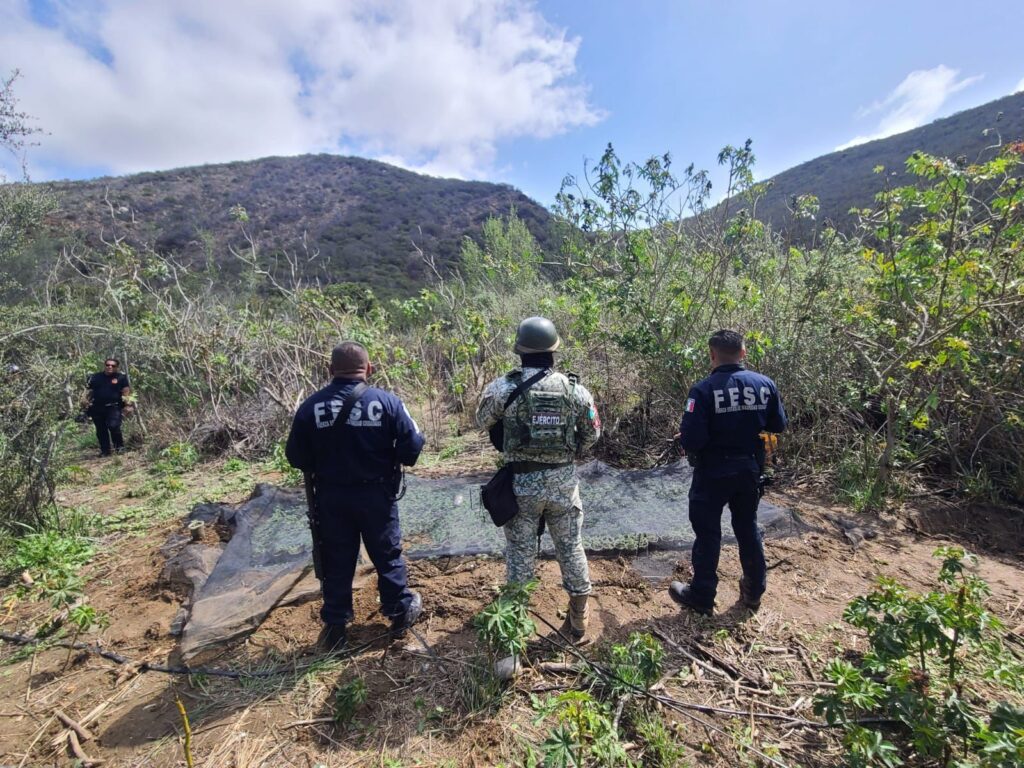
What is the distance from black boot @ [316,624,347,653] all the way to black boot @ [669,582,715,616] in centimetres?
195

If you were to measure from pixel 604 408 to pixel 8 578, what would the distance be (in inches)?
219

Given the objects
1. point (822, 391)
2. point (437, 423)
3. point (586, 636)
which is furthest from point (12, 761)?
point (822, 391)

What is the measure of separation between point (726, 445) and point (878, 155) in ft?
111

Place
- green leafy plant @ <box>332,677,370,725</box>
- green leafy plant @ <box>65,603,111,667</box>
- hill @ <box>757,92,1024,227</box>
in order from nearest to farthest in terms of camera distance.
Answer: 1. green leafy plant @ <box>332,677,370,725</box>
2. green leafy plant @ <box>65,603,111,667</box>
3. hill @ <box>757,92,1024,227</box>

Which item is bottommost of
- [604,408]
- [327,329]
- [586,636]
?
[586,636]

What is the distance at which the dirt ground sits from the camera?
2078 millimetres

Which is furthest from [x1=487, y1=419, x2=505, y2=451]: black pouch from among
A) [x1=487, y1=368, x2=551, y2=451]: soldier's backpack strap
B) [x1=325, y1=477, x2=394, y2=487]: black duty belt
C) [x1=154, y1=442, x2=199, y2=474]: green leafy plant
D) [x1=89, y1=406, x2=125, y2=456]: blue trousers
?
[x1=89, y1=406, x2=125, y2=456]: blue trousers

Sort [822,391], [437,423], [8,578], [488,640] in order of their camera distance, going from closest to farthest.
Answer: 1. [488,640]
2. [8,578]
3. [822,391]
4. [437,423]

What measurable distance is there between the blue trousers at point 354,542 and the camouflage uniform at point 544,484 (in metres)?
0.64

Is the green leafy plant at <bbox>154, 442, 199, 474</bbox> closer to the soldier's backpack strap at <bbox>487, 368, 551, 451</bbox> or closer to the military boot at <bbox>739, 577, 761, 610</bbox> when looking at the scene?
the soldier's backpack strap at <bbox>487, 368, 551, 451</bbox>

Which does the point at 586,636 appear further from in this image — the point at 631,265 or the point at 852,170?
the point at 852,170

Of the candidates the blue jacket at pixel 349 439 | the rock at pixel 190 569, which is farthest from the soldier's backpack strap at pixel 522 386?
the rock at pixel 190 569

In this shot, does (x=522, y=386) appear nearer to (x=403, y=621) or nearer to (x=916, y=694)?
(x=403, y=621)

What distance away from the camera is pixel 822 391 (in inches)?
197
